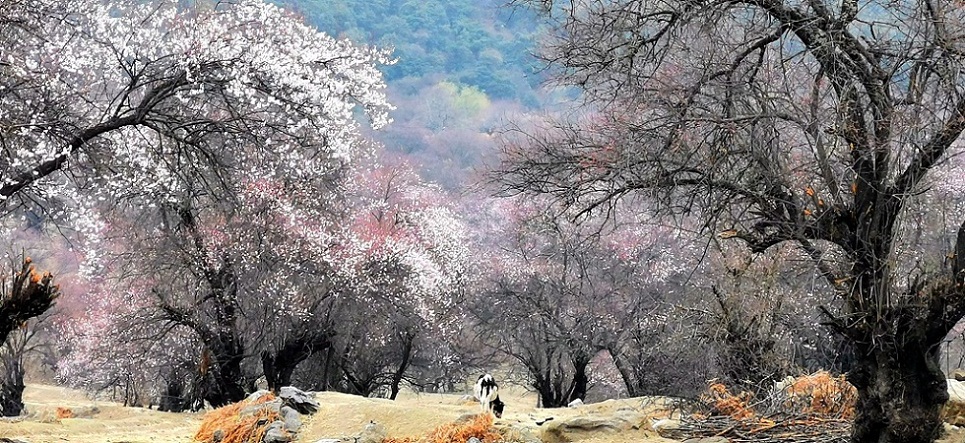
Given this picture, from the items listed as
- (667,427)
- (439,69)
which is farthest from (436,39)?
(667,427)

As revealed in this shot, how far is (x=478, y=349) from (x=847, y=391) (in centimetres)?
2210

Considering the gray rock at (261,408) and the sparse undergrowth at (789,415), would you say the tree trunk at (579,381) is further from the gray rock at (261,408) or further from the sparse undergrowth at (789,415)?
the sparse undergrowth at (789,415)

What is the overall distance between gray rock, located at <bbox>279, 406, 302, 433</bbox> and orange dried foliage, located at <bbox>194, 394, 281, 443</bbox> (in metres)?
0.09

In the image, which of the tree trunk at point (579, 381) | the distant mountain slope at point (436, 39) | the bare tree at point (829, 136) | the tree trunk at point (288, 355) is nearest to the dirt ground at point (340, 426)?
the bare tree at point (829, 136)

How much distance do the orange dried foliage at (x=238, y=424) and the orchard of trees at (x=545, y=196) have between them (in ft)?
8.41

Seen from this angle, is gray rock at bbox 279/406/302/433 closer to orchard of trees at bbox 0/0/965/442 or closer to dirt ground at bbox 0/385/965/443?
dirt ground at bbox 0/385/965/443

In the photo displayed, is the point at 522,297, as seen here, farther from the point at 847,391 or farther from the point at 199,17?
the point at 847,391

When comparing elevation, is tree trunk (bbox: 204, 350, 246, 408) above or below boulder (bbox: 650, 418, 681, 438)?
above

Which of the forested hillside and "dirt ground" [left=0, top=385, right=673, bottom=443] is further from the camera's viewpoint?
the forested hillside

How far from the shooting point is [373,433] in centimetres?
892

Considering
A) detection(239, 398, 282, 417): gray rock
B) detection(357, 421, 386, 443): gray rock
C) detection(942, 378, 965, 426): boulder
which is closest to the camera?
detection(942, 378, 965, 426): boulder

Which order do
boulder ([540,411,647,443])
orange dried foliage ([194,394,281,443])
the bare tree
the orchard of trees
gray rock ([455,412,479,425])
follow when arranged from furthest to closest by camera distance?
orange dried foliage ([194,394,281,443])
gray rock ([455,412,479,425])
boulder ([540,411,647,443])
the orchard of trees
the bare tree

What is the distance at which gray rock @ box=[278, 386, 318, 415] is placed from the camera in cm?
1018

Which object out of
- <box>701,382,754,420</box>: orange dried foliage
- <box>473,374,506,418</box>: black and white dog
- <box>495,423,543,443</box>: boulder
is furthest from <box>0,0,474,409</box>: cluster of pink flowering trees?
<box>701,382,754,420</box>: orange dried foliage
